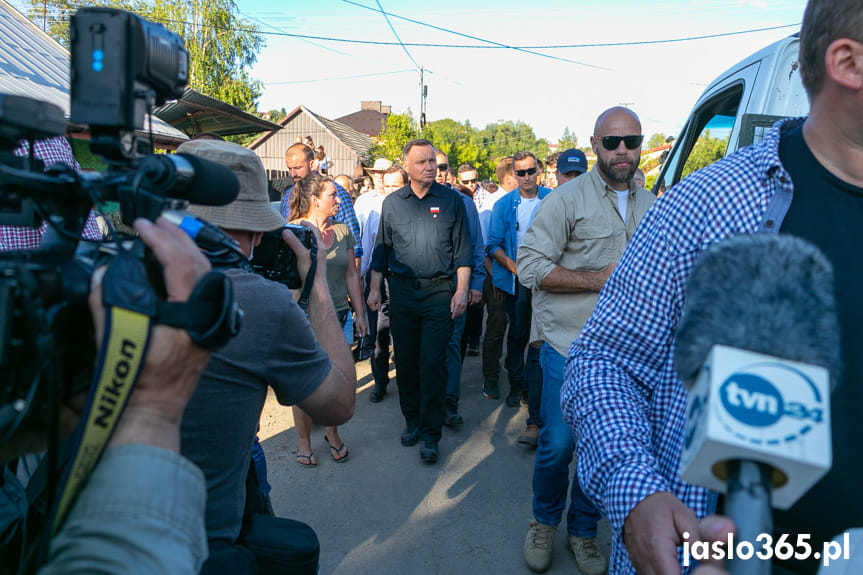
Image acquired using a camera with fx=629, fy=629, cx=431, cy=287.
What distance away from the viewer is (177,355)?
90 cm

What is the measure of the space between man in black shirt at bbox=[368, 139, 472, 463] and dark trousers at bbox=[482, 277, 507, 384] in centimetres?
127

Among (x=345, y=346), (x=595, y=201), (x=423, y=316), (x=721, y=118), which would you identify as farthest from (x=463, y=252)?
(x=345, y=346)

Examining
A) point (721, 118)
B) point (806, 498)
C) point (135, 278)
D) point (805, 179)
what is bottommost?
point (806, 498)

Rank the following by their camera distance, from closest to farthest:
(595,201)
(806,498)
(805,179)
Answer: (806,498), (805,179), (595,201)

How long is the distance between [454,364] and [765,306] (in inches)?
187

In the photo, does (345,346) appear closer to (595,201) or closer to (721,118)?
(595,201)

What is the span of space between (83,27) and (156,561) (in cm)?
82

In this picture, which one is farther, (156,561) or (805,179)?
(805,179)

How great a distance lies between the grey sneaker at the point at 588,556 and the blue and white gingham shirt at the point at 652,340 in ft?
6.75

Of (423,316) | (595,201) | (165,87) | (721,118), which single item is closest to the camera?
(165,87)

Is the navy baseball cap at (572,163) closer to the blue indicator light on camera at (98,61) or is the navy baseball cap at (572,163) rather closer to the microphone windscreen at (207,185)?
the microphone windscreen at (207,185)

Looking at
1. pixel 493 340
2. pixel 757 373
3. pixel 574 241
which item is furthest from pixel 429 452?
pixel 757 373

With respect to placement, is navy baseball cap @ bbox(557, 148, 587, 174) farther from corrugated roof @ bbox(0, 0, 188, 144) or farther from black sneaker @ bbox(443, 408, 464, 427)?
corrugated roof @ bbox(0, 0, 188, 144)

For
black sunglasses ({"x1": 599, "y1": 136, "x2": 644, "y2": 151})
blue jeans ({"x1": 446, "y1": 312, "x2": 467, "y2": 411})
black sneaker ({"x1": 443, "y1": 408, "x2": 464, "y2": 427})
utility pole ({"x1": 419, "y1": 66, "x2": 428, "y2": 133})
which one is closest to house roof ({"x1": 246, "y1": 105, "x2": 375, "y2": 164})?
utility pole ({"x1": 419, "y1": 66, "x2": 428, "y2": 133})
